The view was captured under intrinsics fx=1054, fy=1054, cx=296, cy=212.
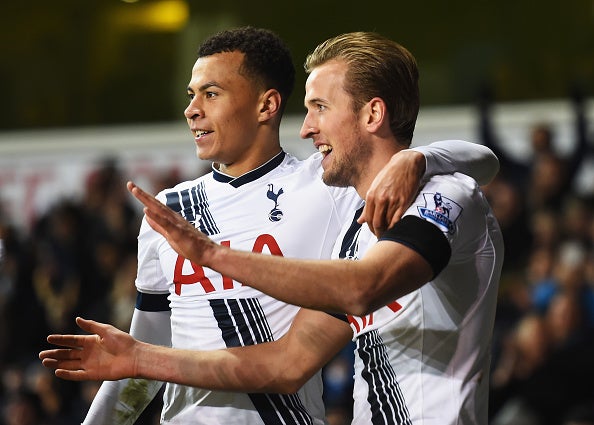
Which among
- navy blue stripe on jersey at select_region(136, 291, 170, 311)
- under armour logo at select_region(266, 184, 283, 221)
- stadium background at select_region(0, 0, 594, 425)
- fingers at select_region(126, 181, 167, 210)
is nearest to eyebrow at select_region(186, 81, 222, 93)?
under armour logo at select_region(266, 184, 283, 221)

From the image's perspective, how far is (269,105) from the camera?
3.47 metres

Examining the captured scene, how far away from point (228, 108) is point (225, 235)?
41 cm

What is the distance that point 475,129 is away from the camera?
8.22 metres

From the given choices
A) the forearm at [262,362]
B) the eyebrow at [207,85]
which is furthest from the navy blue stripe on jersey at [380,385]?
the eyebrow at [207,85]

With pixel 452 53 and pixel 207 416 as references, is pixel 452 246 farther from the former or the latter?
pixel 452 53

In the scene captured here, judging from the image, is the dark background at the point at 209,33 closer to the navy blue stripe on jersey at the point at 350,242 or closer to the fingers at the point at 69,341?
the navy blue stripe on jersey at the point at 350,242

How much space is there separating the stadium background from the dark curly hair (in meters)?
3.25

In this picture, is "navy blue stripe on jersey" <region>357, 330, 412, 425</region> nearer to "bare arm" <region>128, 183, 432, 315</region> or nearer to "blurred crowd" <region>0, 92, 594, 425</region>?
"bare arm" <region>128, 183, 432, 315</region>

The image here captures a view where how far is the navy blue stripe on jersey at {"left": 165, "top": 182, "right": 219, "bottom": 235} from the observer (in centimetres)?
338

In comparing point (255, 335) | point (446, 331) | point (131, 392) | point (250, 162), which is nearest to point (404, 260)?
point (446, 331)

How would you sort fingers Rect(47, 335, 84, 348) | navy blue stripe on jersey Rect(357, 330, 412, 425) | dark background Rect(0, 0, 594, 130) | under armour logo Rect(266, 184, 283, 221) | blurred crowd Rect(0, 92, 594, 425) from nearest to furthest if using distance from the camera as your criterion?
1. navy blue stripe on jersey Rect(357, 330, 412, 425)
2. fingers Rect(47, 335, 84, 348)
3. under armour logo Rect(266, 184, 283, 221)
4. blurred crowd Rect(0, 92, 594, 425)
5. dark background Rect(0, 0, 594, 130)

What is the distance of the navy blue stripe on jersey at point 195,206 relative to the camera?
11.1 feet

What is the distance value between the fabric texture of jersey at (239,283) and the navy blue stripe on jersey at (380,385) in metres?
0.48

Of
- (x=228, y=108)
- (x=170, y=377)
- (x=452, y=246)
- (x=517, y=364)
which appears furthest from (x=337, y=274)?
(x=517, y=364)
